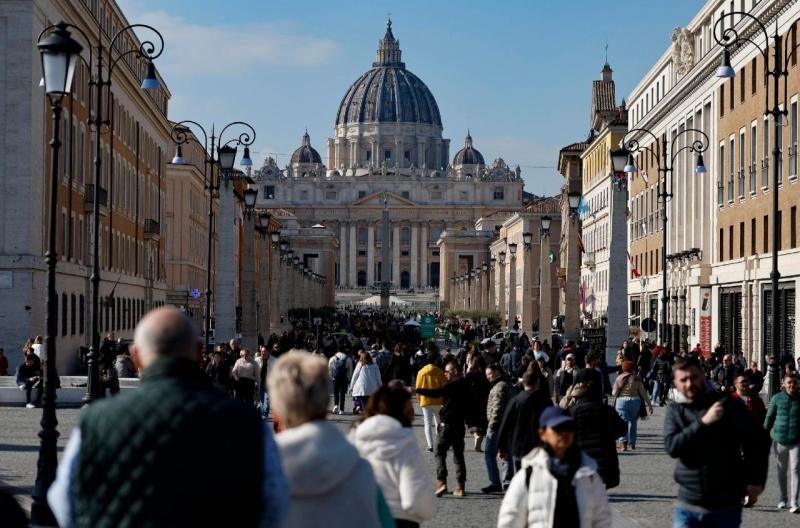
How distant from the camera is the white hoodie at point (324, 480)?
222 inches

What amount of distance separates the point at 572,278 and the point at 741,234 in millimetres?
5420

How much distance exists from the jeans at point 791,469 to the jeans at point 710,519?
21.4 ft

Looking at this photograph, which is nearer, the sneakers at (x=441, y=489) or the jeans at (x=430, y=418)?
the sneakers at (x=441, y=489)

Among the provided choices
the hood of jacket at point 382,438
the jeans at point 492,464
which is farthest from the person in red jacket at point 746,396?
the hood of jacket at point 382,438

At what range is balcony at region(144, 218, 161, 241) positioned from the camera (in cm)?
5925

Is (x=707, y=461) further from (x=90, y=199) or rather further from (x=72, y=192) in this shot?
(x=90, y=199)

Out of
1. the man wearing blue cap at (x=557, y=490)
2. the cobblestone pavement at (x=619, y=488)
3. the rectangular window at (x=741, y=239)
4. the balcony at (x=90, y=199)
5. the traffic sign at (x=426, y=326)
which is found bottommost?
the cobblestone pavement at (x=619, y=488)

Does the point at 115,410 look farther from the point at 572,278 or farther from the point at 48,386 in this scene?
the point at 572,278

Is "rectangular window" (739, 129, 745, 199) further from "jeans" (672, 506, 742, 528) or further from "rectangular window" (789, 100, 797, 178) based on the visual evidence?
"jeans" (672, 506, 742, 528)

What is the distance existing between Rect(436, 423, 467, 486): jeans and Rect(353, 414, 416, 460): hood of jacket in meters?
7.32

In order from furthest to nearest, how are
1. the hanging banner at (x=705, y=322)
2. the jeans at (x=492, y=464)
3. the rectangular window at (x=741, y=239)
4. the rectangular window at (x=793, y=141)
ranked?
the hanging banner at (x=705, y=322)
the rectangular window at (x=741, y=239)
the rectangular window at (x=793, y=141)
the jeans at (x=492, y=464)

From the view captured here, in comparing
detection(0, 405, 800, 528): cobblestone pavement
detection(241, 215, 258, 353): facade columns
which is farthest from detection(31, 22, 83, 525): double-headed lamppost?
detection(241, 215, 258, 353): facade columns

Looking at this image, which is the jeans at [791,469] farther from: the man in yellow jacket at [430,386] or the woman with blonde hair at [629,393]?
the woman with blonde hair at [629,393]

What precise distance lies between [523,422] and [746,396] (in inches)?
101
